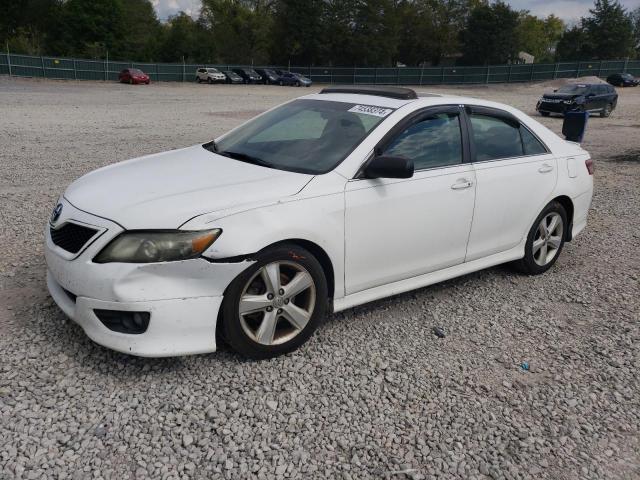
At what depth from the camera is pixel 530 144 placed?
4.74 meters

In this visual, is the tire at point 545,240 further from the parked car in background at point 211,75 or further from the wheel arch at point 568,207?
the parked car in background at point 211,75

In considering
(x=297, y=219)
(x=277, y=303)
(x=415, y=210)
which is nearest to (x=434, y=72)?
(x=415, y=210)

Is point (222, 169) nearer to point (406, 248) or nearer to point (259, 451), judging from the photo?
point (406, 248)

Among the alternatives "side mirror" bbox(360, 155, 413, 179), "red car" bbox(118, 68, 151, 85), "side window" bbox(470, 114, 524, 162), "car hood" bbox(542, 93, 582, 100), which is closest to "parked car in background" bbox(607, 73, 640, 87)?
"car hood" bbox(542, 93, 582, 100)

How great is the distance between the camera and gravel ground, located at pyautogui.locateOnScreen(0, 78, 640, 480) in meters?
2.59

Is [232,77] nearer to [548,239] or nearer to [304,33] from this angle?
[304,33]

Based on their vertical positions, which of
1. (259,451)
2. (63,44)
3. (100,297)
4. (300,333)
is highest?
(63,44)

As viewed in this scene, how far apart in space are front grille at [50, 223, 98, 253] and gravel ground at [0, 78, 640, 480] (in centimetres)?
63

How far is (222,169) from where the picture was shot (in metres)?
3.66

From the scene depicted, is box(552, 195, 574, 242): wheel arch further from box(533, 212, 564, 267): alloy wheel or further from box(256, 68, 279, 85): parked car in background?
box(256, 68, 279, 85): parked car in background

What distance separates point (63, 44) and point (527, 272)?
6805 centimetres

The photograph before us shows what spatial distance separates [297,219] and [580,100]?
23.1 m

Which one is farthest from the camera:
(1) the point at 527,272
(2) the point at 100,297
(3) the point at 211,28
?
(3) the point at 211,28

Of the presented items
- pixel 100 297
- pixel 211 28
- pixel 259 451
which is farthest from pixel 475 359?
pixel 211 28
